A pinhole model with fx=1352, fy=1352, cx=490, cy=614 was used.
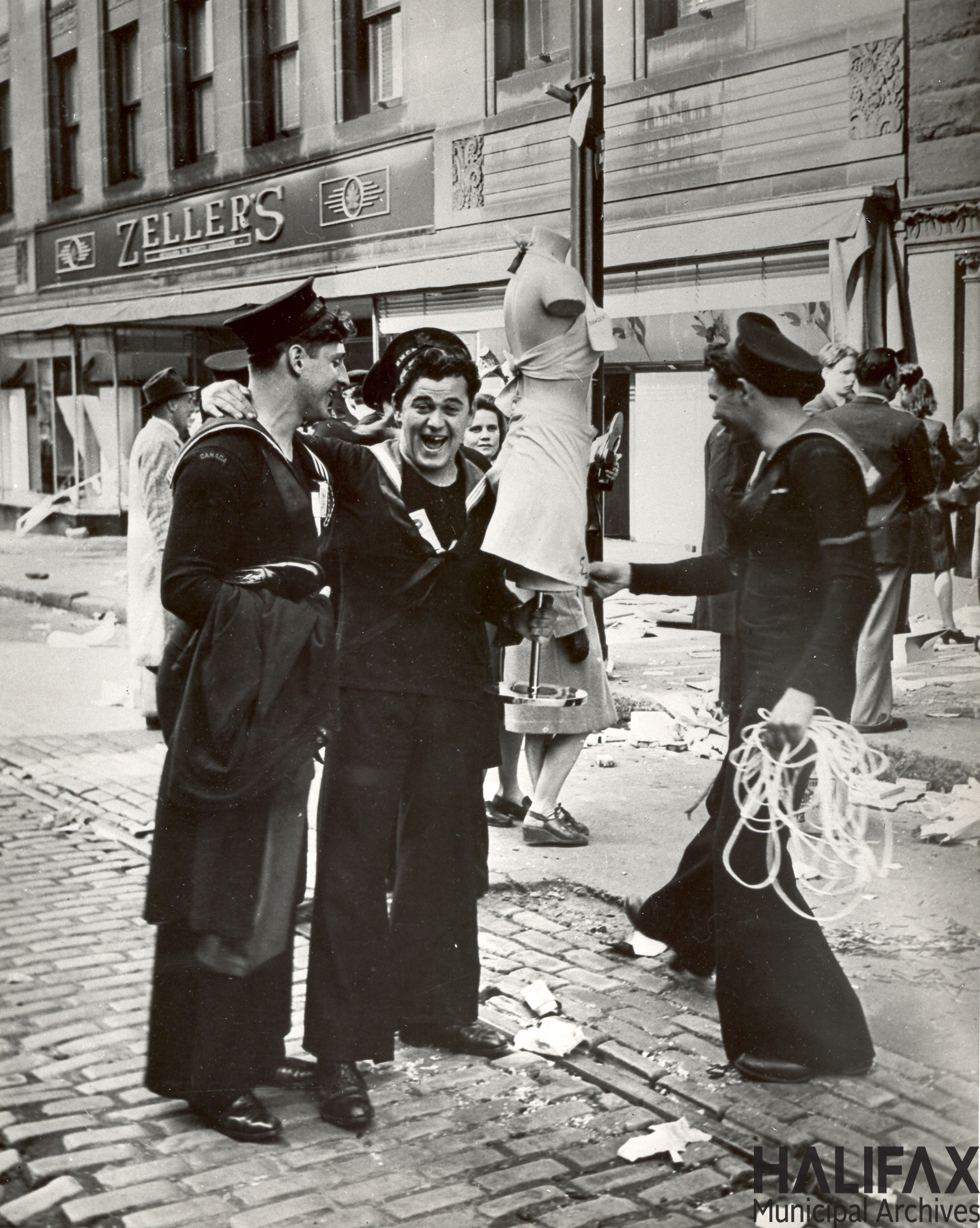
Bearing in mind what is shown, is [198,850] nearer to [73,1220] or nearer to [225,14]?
[73,1220]

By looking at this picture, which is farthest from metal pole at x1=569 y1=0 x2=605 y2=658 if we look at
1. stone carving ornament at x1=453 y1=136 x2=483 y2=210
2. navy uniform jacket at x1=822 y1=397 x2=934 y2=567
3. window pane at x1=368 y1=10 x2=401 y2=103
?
navy uniform jacket at x1=822 y1=397 x2=934 y2=567

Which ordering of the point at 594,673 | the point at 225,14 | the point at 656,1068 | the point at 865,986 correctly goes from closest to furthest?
1. the point at 656,1068
2. the point at 865,986
3. the point at 225,14
4. the point at 594,673

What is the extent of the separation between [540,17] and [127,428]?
192cm

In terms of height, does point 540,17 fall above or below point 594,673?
above

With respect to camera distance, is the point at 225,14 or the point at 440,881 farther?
the point at 225,14

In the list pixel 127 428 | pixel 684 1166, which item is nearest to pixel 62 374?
pixel 127 428

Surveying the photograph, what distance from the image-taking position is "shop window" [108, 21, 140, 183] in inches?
154

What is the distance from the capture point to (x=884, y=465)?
3.18m

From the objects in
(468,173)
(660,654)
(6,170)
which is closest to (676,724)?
(660,654)

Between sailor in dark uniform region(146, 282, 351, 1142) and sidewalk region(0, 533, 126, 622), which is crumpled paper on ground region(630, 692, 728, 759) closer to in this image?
sailor in dark uniform region(146, 282, 351, 1142)

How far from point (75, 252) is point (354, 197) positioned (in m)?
0.99

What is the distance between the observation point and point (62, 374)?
4.35 metres

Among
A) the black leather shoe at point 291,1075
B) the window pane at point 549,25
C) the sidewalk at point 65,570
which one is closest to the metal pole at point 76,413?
the sidewalk at point 65,570

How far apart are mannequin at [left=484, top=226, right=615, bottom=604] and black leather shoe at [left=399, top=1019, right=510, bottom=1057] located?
114 cm
